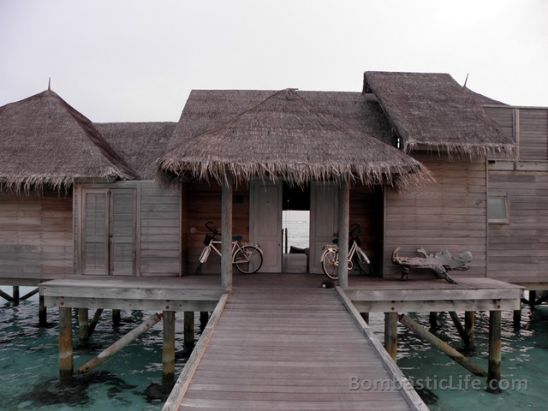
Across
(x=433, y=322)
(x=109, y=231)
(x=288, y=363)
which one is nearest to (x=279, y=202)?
(x=109, y=231)

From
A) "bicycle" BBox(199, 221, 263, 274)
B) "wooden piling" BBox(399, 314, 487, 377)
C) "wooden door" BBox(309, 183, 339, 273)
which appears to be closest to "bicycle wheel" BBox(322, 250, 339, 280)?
"wooden door" BBox(309, 183, 339, 273)

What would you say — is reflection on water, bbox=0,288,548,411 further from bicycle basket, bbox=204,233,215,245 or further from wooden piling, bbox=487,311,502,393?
bicycle basket, bbox=204,233,215,245

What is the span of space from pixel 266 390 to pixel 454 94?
31.7 feet

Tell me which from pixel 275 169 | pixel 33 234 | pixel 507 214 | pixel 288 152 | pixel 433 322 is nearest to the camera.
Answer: pixel 275 169

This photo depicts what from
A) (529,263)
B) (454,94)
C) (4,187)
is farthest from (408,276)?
(4,187)

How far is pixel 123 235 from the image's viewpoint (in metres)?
10.3

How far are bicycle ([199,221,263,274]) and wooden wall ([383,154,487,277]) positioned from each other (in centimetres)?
300

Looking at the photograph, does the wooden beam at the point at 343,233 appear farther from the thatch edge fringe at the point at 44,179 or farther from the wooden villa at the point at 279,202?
the thatch edge fringe at the point at 44,179

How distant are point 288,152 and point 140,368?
6.02 metres

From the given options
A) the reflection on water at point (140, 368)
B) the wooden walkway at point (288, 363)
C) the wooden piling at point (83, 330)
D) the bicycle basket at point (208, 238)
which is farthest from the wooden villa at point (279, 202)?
the wooden piling at point (83, 330)

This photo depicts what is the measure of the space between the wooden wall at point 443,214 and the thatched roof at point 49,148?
650 cm

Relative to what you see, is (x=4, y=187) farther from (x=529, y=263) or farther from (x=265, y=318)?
(x=529, y=263)

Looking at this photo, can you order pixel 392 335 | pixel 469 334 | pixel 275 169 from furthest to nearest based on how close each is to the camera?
pixel 469 334
pixel 392 335
pixel 275 169

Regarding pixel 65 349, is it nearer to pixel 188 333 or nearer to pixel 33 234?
pixel 188 333
